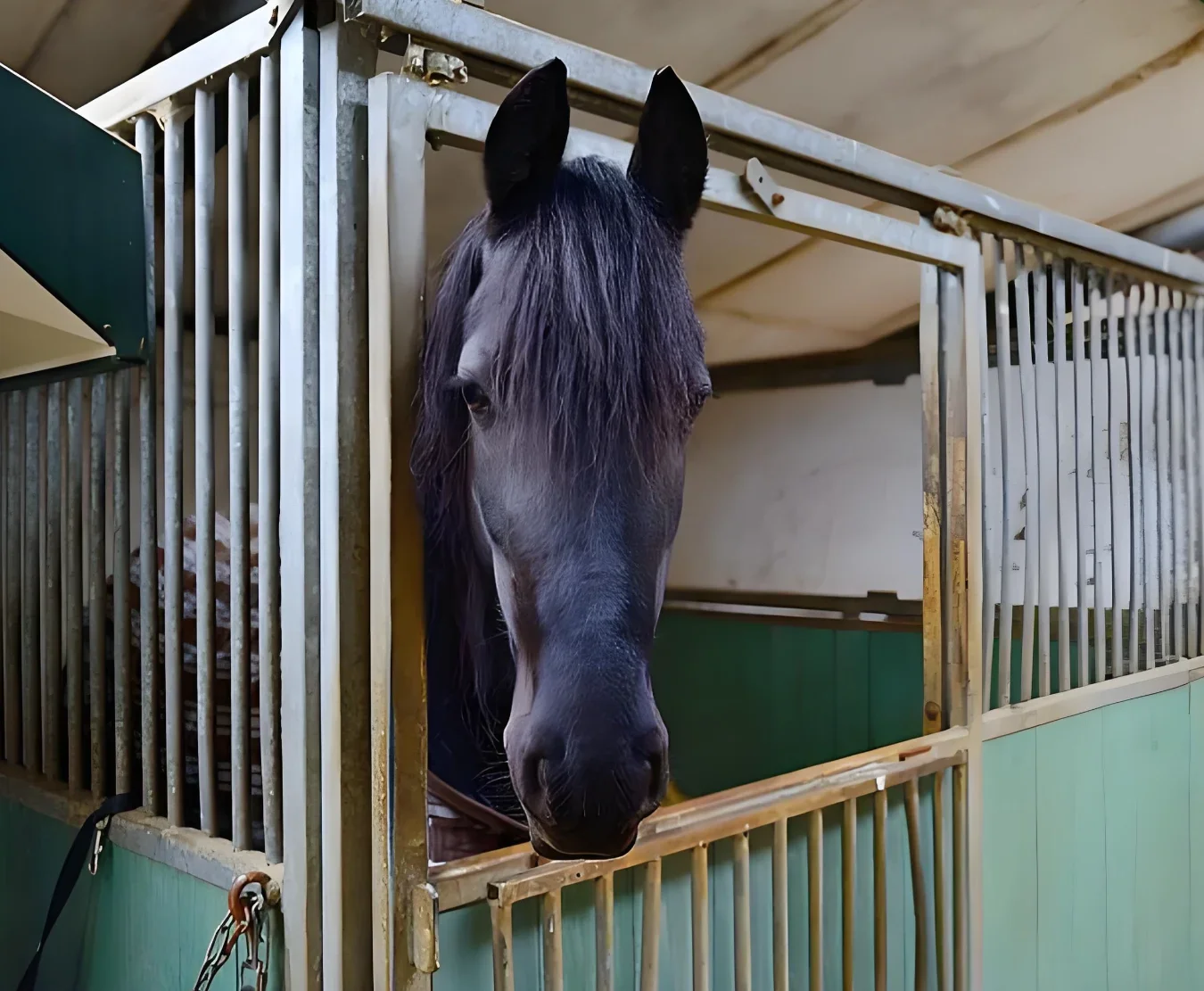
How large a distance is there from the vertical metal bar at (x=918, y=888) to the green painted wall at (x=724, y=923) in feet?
0.08

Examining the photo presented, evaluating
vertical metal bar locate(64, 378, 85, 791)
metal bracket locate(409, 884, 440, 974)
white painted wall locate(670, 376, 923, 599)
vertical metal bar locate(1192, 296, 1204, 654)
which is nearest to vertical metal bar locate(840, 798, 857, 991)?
metal bracket locate(409, 884, 440, 974)

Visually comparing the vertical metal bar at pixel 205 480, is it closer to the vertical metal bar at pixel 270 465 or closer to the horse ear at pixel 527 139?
the vertical metal bar at pixel 270 465

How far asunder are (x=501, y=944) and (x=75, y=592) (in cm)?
64

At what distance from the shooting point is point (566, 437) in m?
0.81

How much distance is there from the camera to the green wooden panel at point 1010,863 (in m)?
1.44

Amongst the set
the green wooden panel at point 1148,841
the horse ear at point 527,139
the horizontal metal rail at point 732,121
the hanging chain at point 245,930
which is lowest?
the green wooden panel at point 1148,841

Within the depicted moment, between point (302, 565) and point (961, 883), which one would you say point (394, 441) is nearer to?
point (302, 565)

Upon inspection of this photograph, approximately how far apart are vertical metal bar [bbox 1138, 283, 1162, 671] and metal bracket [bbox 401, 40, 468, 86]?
157 cm

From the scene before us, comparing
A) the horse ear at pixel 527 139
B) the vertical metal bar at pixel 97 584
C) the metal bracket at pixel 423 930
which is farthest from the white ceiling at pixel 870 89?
the metal bracket at pixel 423 930

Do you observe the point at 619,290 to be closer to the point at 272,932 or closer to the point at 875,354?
the point at 272,932

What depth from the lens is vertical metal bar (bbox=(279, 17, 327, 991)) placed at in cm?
79

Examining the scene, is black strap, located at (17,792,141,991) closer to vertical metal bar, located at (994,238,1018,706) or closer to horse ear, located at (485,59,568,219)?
horse ear, located at (485,59,568,219)

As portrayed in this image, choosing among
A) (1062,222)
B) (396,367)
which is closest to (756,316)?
(1062,222)

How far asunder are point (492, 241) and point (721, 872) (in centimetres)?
77
